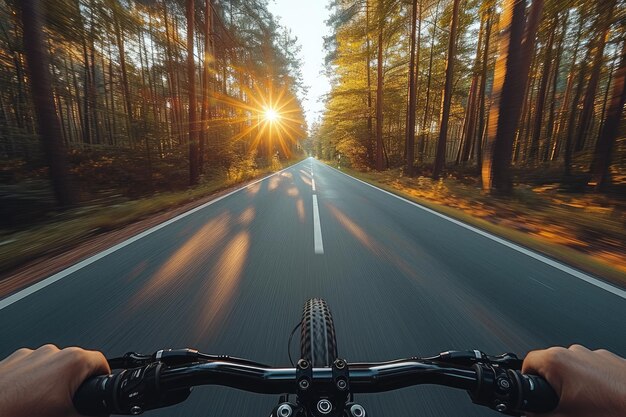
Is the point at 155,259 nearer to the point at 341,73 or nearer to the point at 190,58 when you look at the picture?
the point at 190,58

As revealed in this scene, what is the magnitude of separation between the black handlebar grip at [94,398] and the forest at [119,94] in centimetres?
787

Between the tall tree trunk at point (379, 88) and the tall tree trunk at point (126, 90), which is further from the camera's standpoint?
the tall tree trunk at point (126, 90)

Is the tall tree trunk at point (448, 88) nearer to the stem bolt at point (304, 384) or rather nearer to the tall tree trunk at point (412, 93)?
the tall tree trunk at point (412, 93)

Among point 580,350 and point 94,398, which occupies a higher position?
point 580,350

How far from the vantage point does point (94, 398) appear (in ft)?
3.02

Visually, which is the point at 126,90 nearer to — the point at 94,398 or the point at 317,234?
the point at 317,234

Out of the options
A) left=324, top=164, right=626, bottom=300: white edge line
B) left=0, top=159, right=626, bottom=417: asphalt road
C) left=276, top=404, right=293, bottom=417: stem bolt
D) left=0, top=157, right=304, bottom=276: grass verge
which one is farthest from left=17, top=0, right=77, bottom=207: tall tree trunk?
left=324, top=164, right=626, bottom=300: white edge line

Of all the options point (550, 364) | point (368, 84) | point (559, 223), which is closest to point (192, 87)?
point (550, 364)

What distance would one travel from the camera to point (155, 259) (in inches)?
151

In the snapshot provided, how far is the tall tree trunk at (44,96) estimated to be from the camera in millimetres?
5887

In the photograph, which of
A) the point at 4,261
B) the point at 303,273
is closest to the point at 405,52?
the point at 303,273

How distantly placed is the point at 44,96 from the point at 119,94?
57.1ft

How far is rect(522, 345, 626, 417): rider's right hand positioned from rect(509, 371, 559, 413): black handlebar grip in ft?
0.08

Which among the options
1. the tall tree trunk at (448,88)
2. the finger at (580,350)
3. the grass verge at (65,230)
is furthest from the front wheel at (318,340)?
the tall tree trunk at (448,88)
